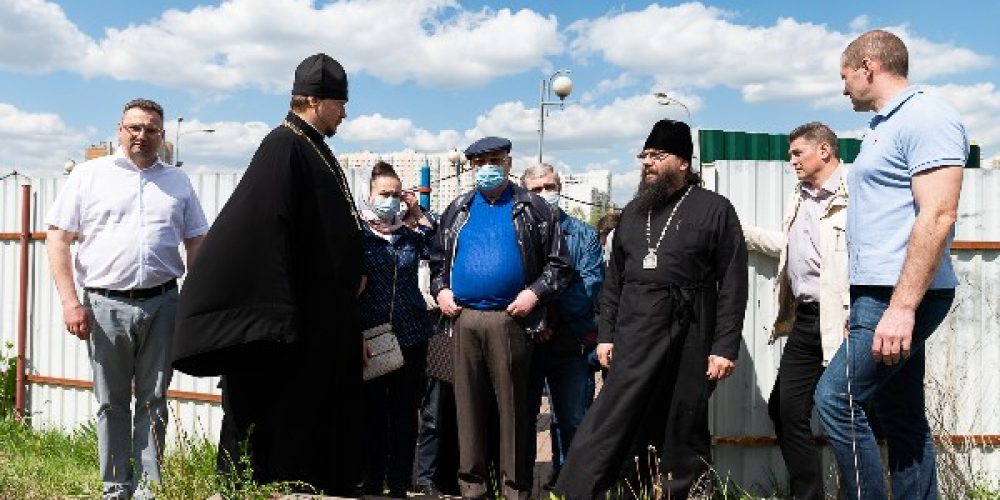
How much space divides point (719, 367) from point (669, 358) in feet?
0.74

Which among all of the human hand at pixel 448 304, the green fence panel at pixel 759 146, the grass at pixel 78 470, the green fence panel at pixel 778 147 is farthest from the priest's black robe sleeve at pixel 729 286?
the green fence panel at pixel 778 147

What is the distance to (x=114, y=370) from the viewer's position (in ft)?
14.9

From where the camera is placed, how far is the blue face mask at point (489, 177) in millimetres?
4945

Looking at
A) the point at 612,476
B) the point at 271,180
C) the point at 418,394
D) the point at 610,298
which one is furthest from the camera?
the point at 418,394

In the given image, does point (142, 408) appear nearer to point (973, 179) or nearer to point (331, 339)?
point (331, 339)

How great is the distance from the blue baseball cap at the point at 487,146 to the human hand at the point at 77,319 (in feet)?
6.79

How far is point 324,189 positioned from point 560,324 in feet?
6.89

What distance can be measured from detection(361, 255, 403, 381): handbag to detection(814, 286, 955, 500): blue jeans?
210cm

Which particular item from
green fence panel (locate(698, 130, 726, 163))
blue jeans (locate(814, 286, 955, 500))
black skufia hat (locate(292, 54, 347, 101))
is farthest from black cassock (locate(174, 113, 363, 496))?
green fence panel (locate(698, 130, 726, 163))

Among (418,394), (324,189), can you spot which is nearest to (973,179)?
(418,394)

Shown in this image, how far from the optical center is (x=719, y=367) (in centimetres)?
424

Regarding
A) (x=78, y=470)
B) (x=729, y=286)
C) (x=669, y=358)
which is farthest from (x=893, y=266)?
(x=78, y=470)

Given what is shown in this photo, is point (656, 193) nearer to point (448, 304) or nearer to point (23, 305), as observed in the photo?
point (448, 304)

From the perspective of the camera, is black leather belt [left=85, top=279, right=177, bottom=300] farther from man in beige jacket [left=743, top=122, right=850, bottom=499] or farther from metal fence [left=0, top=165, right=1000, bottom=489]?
man in beige jacket [left=743, top=122, right=850, bottom=499]
